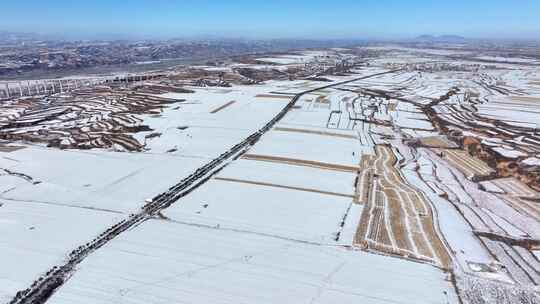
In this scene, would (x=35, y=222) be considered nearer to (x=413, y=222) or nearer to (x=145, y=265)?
(x=145, y=265)

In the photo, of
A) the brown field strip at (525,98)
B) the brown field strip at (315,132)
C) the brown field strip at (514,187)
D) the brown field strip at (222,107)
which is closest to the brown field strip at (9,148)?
the brown field strip at (222,107)

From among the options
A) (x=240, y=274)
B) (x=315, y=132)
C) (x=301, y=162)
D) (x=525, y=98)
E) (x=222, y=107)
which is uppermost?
(x=525, y=98)

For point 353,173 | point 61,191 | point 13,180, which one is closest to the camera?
point 61,191

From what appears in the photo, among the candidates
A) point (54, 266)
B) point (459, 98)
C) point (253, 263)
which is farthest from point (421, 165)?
point (459, 98)

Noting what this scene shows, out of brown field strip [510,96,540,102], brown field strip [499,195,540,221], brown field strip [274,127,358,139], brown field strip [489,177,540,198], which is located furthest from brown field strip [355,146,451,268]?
brown field strip [510,96,540,102]

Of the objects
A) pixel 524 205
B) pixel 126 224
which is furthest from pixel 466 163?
pixel 126 224

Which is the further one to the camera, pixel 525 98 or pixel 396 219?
pixel 525 98

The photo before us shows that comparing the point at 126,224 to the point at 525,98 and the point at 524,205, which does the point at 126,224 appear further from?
the point at 525,98
